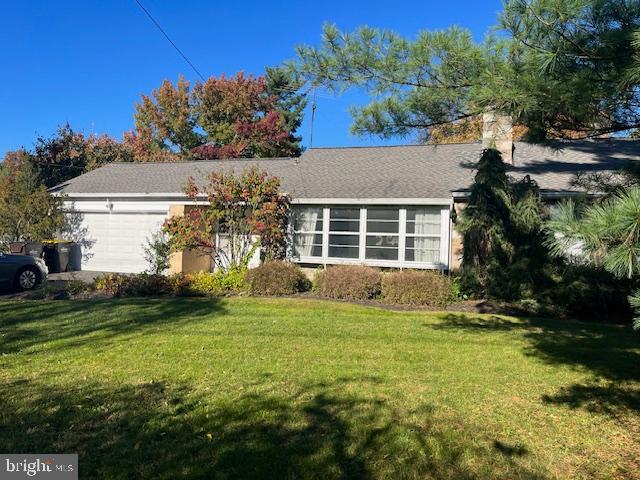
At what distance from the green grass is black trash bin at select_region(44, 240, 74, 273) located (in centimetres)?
972

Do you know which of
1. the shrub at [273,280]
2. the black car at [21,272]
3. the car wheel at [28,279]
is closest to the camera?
the shrub at [273,280]

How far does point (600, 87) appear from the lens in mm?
4484

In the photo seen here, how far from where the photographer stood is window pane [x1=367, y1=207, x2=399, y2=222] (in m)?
15.0

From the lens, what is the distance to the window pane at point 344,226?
15.4 metres

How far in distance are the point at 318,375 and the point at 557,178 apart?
10.7 meters

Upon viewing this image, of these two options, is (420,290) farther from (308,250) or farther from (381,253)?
(308,250)

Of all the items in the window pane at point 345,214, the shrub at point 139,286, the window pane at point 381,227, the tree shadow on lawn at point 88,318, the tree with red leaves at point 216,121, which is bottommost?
the tree shadow on lawn at point 88,318

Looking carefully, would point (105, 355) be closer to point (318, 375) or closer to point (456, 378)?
point (318, 375)

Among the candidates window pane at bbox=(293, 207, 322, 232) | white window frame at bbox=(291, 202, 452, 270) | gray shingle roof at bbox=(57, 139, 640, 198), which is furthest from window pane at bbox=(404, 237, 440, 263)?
window pane at bbox=(293, 207, 322, 232)

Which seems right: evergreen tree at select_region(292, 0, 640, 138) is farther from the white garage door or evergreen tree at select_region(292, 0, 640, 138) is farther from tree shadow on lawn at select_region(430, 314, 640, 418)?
the white garage door

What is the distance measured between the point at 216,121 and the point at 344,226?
20710 mm

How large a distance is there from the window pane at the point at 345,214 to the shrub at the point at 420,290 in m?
3.76

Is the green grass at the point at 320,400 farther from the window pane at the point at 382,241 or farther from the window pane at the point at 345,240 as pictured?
the window pane at the point at 345,240

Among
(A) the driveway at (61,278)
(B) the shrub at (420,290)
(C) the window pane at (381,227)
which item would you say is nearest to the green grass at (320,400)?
(B) the shrub at (420,290)
